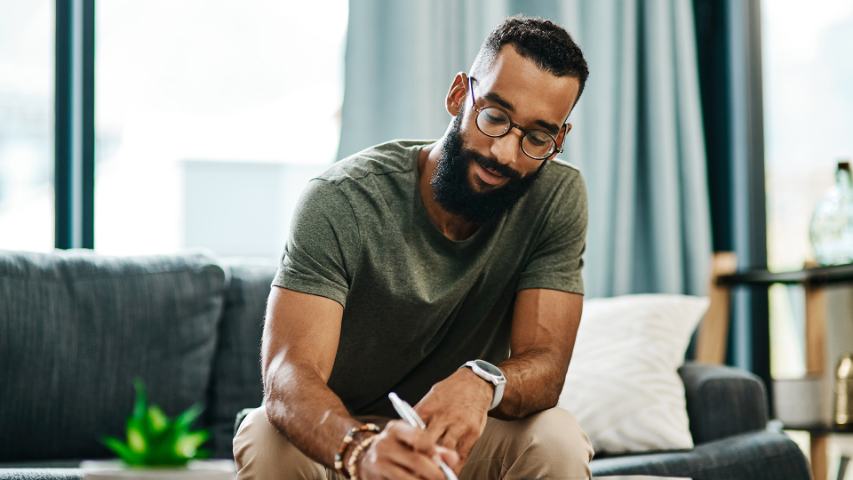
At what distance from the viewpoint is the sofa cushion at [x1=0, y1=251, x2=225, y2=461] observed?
200 centimetres

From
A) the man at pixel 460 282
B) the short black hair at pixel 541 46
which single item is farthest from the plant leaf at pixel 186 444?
the short black hair at pixel 541 46

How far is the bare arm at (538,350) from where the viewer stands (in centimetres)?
143

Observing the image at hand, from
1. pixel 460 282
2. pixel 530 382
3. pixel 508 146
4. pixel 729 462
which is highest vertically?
pixel 508 146

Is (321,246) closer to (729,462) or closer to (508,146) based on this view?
(508,146)

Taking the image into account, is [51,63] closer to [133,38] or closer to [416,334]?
[133,38]

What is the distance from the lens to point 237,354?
2219 millimetres

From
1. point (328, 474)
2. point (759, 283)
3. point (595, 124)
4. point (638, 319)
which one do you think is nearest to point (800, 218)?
point (759, 283)

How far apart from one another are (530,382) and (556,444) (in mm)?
106

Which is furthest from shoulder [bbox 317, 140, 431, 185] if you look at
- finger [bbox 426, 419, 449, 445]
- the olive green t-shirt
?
finger [bbox 426, 419, 449, 445]

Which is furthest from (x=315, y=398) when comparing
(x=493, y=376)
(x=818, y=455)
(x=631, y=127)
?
(x=631, y=127)

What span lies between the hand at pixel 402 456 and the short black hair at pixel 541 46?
664 millimetres

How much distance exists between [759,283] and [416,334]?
138 cm

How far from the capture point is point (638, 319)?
2230 millimetres

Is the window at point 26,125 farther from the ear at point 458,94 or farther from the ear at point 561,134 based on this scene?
the ear at point 561,134
